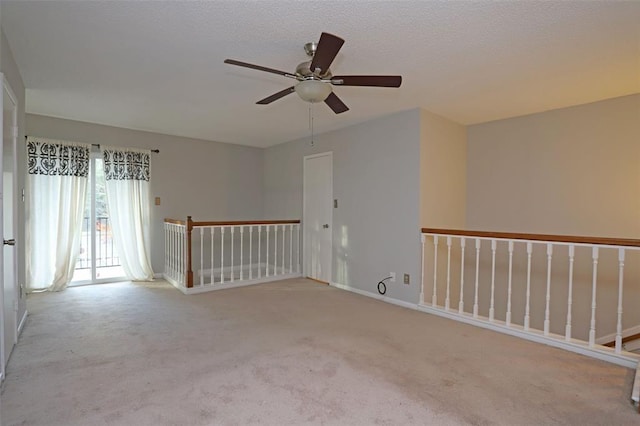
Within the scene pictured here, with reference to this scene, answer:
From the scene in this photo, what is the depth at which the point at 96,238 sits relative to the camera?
15.6ft

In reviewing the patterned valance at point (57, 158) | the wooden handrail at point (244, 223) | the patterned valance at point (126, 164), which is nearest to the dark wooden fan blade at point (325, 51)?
the wooden handrail at point (244, 223)

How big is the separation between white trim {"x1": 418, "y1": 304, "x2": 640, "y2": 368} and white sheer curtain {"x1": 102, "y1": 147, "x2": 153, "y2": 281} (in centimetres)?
419

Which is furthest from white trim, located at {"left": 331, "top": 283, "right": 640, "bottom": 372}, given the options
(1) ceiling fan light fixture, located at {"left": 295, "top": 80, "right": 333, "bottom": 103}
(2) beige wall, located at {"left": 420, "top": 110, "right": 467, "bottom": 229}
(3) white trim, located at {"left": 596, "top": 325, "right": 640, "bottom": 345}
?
(1) ceiling fan light fixture, located at {"left": 295, "top": 80, "right": 333, "bottom": 103}

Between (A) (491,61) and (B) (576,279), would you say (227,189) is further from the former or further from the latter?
(B) (576,279)

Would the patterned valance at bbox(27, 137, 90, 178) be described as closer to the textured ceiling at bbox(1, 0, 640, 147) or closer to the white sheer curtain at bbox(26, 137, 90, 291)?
the white sheer curtain at bbox(26, 137, 90, 291)

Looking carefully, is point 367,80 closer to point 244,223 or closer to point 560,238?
point 560,238

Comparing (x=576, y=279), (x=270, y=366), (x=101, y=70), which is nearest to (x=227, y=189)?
(x=101, y=70)

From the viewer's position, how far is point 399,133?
397cm

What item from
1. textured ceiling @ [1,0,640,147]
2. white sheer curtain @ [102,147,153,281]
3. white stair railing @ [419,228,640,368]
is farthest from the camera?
white sheer curtain @ [102,147,153,281]

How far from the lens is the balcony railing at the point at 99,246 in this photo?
4.66 metres

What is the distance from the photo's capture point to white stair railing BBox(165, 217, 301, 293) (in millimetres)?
4379

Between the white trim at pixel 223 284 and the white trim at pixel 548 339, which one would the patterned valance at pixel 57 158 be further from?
the white trim at pixel 548 339

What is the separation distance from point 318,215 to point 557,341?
3287 mm

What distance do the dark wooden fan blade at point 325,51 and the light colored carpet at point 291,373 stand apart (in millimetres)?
2013
